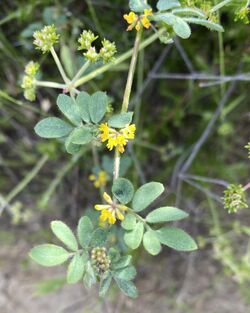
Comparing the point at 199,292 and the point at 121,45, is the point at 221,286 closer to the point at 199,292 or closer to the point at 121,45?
the point at 199,292

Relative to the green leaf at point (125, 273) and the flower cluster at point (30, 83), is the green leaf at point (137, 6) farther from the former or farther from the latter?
the green leaf at point (125, 273)

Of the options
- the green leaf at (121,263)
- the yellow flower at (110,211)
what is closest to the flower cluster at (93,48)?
the yellow flower at (110,211)

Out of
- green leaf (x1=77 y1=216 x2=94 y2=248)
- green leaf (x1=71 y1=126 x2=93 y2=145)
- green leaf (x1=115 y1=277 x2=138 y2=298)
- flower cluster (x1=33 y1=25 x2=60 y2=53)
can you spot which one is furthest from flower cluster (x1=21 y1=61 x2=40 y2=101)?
green leaf (x1=115 y1=277 x2=138 y2=298)

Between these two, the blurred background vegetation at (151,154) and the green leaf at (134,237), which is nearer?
the green leaf at (134,237)

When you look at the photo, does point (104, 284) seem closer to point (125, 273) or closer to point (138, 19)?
point (125, 273)

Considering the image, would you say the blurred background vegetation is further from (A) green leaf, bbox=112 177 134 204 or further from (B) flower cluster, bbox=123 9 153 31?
(A) green leaf, bbox=112 177 134 204
